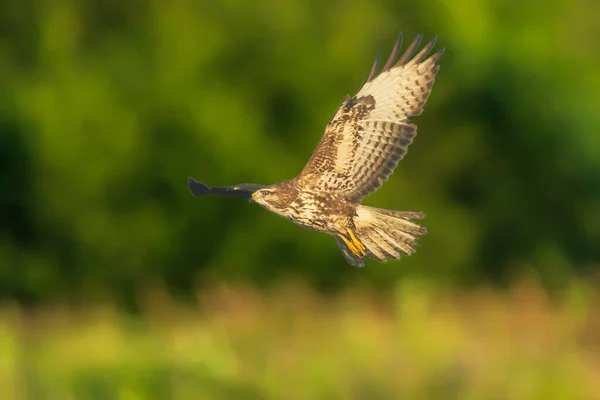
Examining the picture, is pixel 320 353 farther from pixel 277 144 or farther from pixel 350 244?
pixel 277 144

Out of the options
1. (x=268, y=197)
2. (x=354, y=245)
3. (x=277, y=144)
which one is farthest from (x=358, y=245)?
(x=277, y=144)

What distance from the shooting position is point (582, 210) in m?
14.9

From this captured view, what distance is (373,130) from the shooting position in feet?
9.41

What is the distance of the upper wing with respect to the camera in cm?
257

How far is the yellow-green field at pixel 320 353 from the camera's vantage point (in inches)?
305

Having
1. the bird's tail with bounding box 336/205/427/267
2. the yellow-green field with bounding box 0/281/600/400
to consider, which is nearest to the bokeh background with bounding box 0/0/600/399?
the yellow-green field with bounding box 0/281/600/400

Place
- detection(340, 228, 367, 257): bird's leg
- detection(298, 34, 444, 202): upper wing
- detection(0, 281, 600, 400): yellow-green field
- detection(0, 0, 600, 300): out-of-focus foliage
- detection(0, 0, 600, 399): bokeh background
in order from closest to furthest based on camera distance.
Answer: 1. detection(340, 228, 367, 257): bird's leg
2. detection(298, 34, 444, 202): upper wing
3. detection(0, 281, 600, 400): yellow-green field
4. detection(0, 0, 600, 399): bokeh background
5. detection(0, 0, 600, 300): out-of-focus foliage

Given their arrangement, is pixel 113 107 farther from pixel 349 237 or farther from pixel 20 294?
pixel 349 237

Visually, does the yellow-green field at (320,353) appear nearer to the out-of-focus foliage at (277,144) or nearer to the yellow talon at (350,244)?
the out-of-focus foliage at (277,144)

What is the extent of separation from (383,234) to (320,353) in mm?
5614

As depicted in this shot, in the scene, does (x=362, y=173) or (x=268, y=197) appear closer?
(x=268, y=197)

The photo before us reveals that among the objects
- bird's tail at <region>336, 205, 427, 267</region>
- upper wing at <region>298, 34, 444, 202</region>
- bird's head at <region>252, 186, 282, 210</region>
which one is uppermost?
upper wing at <region>298, 34, 444, 202</region>

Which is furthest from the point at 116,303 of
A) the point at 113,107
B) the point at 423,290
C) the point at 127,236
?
the point at 423,290

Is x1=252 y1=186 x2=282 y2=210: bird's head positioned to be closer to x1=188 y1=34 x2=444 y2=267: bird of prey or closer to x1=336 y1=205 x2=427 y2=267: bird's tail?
x1=188 y1=34 x2=444 y2=267: bird of prey
